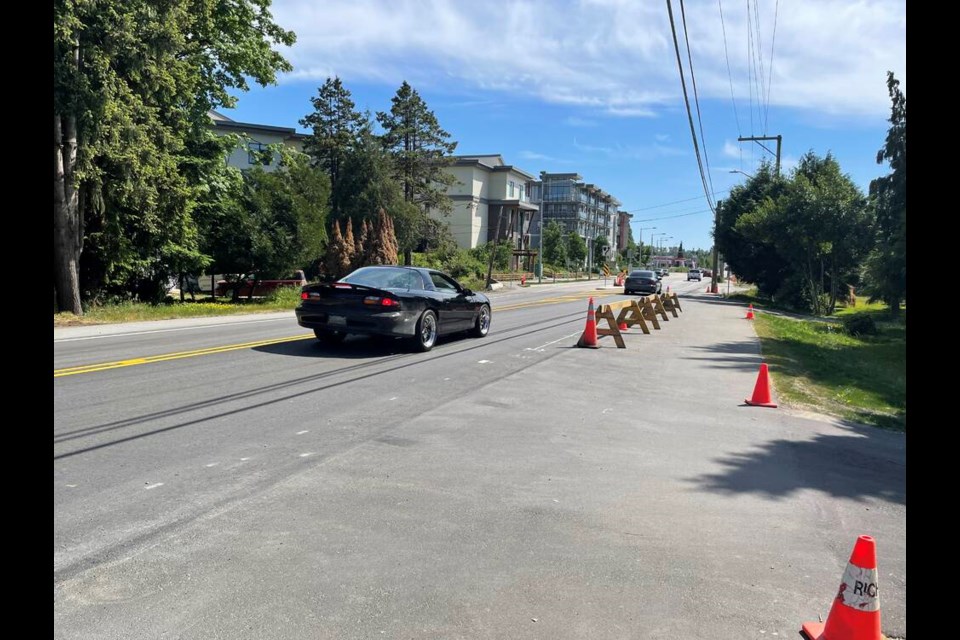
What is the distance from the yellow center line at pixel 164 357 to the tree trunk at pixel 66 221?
809 centimetres

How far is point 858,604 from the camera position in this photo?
3.02 m

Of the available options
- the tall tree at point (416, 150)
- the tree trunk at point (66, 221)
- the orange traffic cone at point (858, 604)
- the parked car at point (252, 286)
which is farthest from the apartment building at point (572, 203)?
the orange traffic cone at point (858, 604)

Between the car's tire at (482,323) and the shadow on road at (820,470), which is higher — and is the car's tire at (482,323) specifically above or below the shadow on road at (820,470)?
above

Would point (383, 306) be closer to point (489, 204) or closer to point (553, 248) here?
point (489, 204)

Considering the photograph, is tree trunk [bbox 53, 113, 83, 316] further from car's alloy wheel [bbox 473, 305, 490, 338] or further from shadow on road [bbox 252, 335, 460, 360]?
car's alloy wheel [bbox 473, 305, 490, 338]

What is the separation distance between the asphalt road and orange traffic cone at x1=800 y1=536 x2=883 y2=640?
0.29m

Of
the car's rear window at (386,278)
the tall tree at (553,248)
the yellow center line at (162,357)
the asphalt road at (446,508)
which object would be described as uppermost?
the tall tree at (553,248)

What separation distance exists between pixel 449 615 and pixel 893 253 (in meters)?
22.2

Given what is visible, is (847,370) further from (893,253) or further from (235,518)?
(235,518)

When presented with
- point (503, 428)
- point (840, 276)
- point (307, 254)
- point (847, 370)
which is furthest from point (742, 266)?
point (503, 428)

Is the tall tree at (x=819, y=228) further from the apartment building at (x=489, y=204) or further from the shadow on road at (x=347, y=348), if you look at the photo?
the apartment building at (x=489, y=204)

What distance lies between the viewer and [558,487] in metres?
5.24

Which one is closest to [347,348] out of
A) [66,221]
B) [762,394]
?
[762,394]

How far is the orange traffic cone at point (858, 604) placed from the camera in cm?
300
